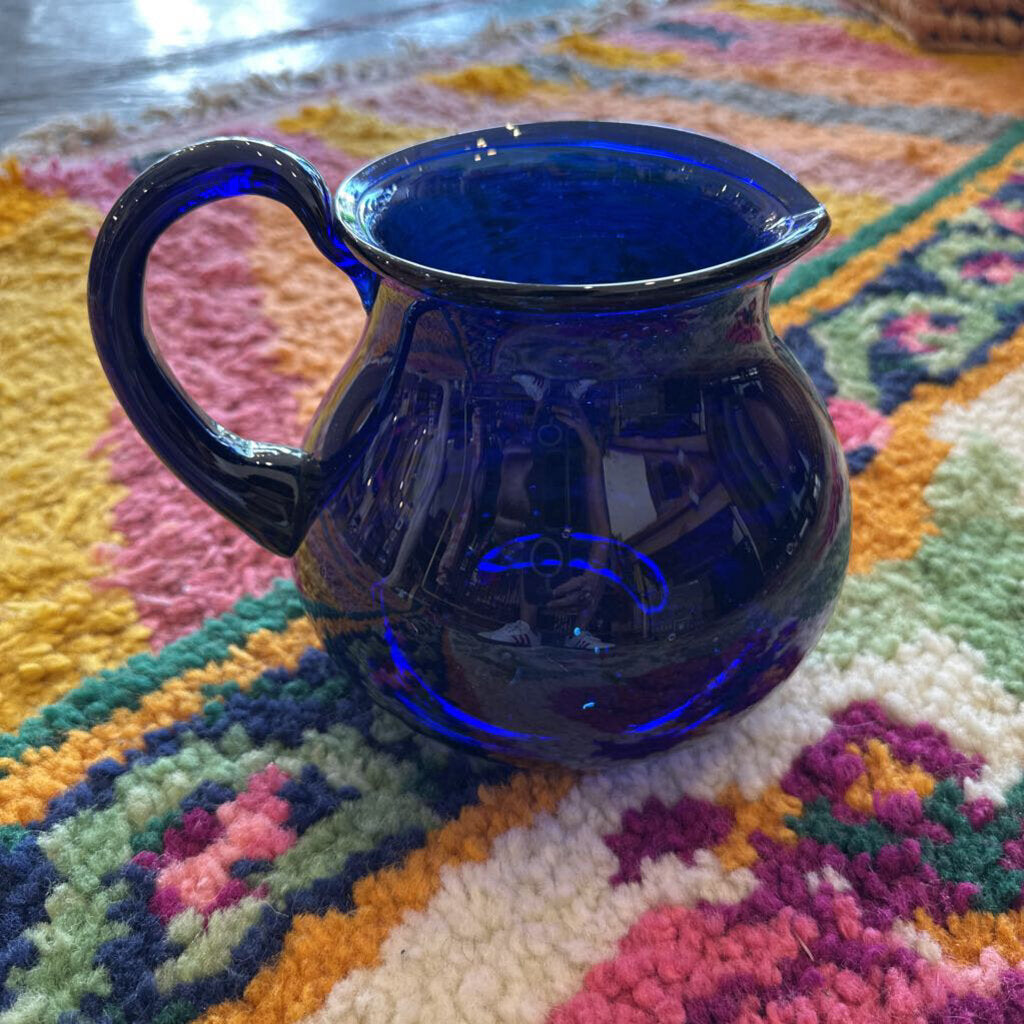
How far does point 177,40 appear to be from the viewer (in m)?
1.00

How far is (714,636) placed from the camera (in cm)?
24

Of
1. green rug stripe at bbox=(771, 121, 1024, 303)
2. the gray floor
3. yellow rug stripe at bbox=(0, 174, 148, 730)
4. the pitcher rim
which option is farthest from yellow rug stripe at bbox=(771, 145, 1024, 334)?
the gray floor

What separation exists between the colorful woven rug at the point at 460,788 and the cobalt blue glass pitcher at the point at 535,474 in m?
0.04

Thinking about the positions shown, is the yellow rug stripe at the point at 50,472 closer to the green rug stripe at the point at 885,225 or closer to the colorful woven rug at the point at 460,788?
Result: the colorful woven rug at the point at 460,788

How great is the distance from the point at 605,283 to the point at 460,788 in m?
0.15

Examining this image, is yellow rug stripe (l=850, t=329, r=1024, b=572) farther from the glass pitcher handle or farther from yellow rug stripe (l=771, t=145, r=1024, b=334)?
the glass pitcher handle

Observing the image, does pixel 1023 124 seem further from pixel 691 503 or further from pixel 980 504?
pixel 691 503

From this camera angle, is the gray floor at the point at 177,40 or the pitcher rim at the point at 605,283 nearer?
the pitcher rim at the point at 605,283

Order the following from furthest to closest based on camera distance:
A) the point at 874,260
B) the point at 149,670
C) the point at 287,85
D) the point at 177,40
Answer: the point at 177,40
the point at 287,85
the point at 874,260
the point at 149,670

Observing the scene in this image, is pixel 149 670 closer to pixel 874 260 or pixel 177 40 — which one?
pixel 874 260

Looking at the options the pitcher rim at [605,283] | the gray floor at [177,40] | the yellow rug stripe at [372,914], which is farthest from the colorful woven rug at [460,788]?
the gray floor at [177,40]

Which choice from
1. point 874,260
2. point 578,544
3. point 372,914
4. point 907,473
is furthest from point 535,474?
point 874,260

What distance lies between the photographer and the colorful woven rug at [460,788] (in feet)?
0.82

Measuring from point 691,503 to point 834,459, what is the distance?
0.06 metres
